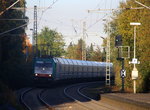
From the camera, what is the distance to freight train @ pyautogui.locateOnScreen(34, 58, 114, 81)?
44094 mm

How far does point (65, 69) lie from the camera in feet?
170

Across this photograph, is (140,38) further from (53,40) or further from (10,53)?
(53,40)

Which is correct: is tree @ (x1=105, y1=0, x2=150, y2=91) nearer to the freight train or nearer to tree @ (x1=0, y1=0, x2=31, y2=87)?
the freight train

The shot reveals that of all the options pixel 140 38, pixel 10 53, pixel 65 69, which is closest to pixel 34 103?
pixel 140 38

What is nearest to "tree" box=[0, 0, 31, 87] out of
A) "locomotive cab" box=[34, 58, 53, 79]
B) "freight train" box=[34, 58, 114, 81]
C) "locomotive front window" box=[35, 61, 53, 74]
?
"locomotive cab" box=[34, 58, 53, 79]

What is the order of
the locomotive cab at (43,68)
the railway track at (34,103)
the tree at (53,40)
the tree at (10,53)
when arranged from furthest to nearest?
1. the tree at (53,40)
2. the locomotive cab at (43,68)
3. the tree at (10,53)
4. the railway track at (34,103)

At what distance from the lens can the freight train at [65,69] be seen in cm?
4409

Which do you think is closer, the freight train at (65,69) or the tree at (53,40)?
the freight train at (65,69)

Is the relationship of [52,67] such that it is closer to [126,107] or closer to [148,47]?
[148,47]

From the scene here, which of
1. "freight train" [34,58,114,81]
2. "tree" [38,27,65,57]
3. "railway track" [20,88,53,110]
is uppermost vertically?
"tree" [38,27,65,57]

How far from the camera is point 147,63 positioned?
130 ft

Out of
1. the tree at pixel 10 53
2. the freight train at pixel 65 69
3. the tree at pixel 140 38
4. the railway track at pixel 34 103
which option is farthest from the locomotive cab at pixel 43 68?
the railway track at pixel 34 103

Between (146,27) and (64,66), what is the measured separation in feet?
50.0

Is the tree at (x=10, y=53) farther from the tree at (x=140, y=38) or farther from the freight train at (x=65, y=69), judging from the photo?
the tree at (x=140, y=38)
